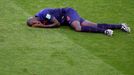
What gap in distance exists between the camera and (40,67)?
19.6 feet

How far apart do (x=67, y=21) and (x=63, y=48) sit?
123 cm

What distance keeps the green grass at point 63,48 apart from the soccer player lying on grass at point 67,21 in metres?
0.11

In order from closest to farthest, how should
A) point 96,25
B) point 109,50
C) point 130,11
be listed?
point 109,50, point 96,25, point 130,11

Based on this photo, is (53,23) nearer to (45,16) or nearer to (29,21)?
(45,16)

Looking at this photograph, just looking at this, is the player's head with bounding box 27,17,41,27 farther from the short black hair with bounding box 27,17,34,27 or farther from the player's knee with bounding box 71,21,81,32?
the player's knee with bounding box 71,21,81,32

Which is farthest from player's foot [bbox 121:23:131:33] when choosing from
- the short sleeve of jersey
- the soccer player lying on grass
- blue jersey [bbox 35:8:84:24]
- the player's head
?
the player's head

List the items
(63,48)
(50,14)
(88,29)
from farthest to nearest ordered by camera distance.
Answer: (50,14), (88,29), (63,48)

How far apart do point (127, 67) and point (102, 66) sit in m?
0.38

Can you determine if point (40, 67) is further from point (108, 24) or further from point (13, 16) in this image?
point (13, 16)

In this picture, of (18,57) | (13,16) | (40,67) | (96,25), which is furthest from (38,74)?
(13,16)

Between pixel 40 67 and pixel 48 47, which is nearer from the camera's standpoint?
pixel 40 67

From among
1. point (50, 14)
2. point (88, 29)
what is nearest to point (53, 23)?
point (50, 14)

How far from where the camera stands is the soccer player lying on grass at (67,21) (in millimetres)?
7562

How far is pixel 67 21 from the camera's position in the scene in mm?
7891
